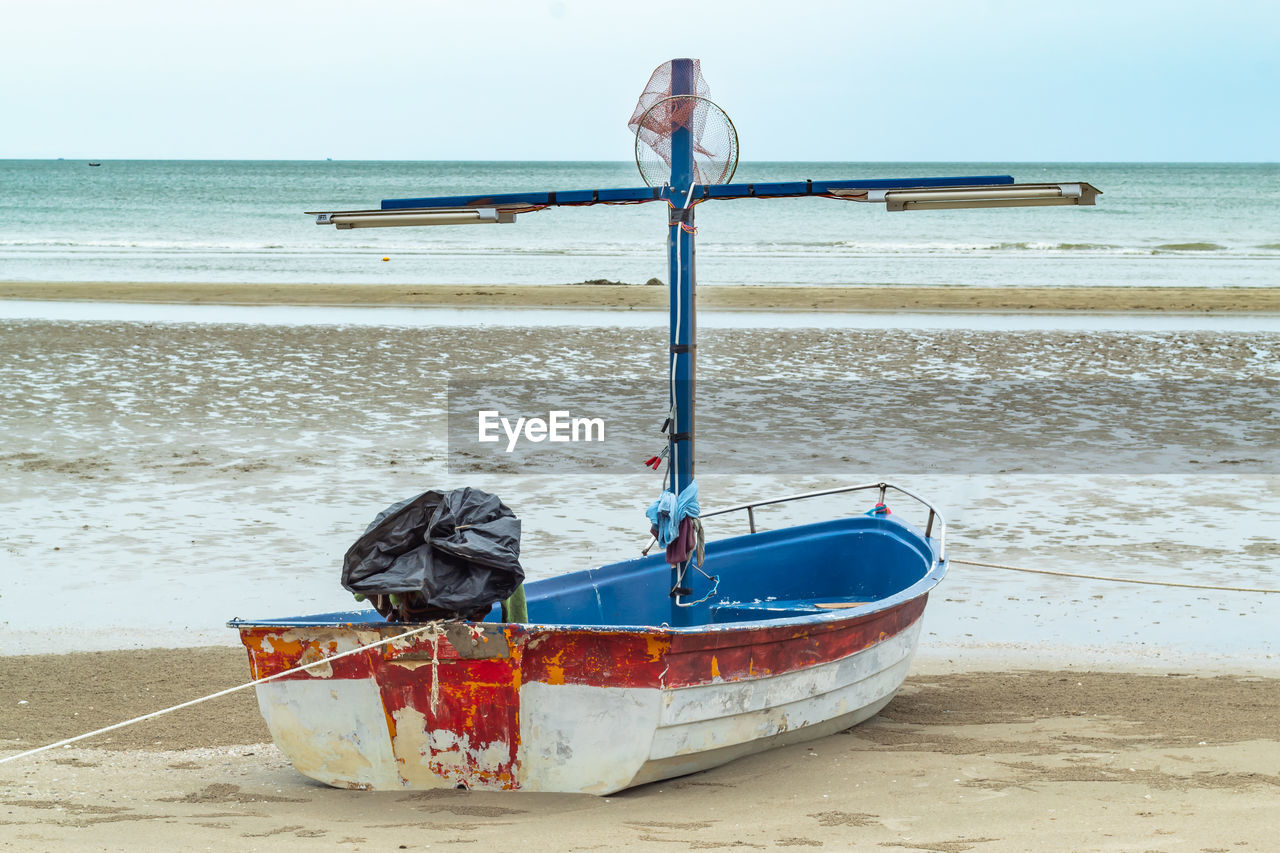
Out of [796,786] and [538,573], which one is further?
[538,573]

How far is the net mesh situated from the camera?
6223 mm

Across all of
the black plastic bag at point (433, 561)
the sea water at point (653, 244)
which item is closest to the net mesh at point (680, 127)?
the black plastic bag at point (433, 561)

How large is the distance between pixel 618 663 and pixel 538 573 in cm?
377

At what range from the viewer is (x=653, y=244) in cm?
4562

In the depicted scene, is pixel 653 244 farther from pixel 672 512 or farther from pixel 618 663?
pixel 618 663

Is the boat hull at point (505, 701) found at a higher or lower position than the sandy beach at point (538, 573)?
higher

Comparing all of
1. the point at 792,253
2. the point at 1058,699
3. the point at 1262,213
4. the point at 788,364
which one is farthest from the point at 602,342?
the point at 1262,213

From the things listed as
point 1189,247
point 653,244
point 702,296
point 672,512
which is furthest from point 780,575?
point 1189,247

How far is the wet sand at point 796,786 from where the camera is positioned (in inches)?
192

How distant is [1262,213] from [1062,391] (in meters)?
53.5

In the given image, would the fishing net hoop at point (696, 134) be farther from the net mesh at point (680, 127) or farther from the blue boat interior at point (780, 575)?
the blue boat interior at point (780, 575)

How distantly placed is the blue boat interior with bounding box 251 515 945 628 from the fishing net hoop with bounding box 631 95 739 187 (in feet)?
6.68

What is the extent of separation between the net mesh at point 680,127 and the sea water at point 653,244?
2553 centimetres

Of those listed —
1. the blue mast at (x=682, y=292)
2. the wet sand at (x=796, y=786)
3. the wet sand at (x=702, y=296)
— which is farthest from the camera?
the wet sand at (x=702, y=296)
